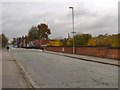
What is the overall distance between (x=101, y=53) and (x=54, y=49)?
95.2ft

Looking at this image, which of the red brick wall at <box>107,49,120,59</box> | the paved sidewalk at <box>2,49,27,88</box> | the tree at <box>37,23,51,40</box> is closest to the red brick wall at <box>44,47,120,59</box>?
the red brick wall at <box>107,49,120,59</box>

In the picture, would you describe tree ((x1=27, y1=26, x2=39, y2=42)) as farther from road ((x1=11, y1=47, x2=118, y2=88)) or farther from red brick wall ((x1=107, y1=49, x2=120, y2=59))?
road ((x1=11, y1=47, x2=118, y2=88))

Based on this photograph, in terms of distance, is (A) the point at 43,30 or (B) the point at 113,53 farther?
(A) the point at 43,30

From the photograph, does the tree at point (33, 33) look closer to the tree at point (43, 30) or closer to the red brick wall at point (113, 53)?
the tree at point (43, 30)

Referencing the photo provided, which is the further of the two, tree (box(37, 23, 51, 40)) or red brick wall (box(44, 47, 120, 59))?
tree (box(37, 23, 51, 40))

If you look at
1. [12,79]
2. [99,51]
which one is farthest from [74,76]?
[99,51]

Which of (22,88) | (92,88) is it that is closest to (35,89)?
(22,88)

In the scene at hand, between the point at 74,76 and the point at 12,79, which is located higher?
the point at 12,79

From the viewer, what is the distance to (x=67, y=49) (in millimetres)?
41719

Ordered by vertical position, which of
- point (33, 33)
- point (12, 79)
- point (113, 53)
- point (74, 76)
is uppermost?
point (33, 33)

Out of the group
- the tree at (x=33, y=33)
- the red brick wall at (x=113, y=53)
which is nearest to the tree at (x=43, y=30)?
the tree at (x=33, y=33)

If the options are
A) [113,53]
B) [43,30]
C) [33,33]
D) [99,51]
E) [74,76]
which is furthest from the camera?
[33,33]

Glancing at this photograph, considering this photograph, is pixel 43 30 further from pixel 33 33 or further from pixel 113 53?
pixel 113 53

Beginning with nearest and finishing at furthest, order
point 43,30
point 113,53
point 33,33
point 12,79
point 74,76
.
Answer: point 12,79
point 74,76
point 113,53
point 43,30
point 33,33
